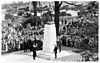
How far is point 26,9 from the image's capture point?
3.35 metres

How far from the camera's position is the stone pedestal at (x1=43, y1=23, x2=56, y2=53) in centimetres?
325

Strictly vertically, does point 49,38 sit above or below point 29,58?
above

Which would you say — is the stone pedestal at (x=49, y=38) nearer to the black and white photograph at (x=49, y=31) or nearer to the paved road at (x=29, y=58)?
the black and white photograph at (x=49, y=31)

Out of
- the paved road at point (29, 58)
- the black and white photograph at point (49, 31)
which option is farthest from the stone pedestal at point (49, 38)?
the paved road at point (29, 58)

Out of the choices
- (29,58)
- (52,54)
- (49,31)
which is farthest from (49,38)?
(29,58)

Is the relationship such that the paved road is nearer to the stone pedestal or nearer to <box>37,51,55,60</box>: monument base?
<box>37,51,55,60</box>: monument base

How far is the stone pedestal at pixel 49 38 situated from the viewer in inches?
128

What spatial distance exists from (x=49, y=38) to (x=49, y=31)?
0.09 m

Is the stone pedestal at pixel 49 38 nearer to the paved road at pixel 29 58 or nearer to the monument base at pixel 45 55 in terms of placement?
the monument base at pixel 45 55

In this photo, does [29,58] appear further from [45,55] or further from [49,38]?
[49,38]

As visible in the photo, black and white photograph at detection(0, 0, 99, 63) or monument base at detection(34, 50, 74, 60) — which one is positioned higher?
black and white photograph at detection(0, 0, 99, 63)

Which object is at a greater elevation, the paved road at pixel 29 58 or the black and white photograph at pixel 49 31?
the black and white photograph at pixel 49 31

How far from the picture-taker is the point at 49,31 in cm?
326

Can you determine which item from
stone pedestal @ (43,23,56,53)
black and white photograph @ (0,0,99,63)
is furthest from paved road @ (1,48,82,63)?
stone pedestal @ (43,23,56,53)
